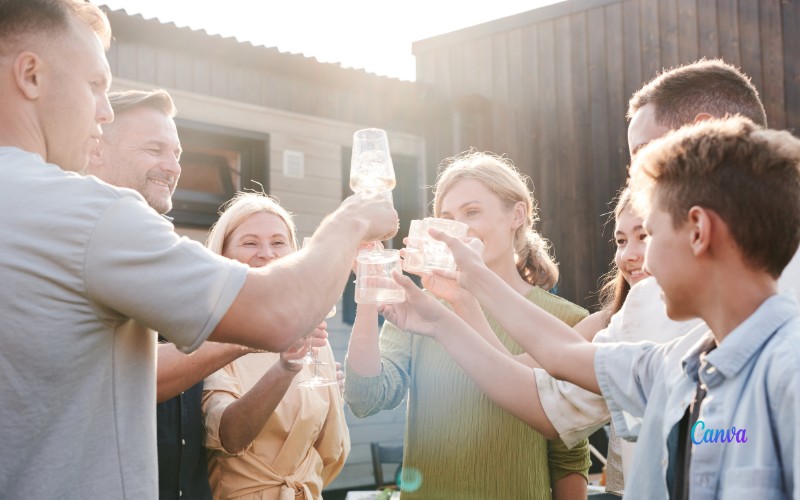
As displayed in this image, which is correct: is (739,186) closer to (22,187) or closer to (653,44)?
(22,187)

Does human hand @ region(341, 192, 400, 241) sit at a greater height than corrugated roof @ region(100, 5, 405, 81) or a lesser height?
lesser

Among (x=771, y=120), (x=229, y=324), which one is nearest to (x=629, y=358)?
(x=229, y=324)

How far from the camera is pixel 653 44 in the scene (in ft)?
26.4

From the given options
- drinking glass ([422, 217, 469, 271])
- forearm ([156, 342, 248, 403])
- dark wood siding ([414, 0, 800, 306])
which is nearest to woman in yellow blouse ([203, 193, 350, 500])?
forearm ([156, 342, 248, 403])

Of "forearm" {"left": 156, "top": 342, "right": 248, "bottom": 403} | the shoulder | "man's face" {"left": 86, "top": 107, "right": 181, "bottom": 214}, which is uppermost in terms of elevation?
"man's face" {"left": 86, "top": 107, "right": 181, "bottom": 214}

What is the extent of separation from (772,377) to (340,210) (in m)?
1.09

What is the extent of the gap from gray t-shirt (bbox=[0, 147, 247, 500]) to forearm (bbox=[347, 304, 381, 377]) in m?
1.31

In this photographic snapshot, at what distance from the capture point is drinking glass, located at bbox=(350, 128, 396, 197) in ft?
8.47

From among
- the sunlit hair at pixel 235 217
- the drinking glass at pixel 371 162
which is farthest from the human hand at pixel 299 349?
the sunlit hair at pixel 235 217

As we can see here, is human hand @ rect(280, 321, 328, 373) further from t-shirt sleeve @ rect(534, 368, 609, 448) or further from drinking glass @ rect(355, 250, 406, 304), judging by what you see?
t-shirt sleeve @ rect(534, 368, 609, 448)

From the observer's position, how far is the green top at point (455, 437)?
2713mm

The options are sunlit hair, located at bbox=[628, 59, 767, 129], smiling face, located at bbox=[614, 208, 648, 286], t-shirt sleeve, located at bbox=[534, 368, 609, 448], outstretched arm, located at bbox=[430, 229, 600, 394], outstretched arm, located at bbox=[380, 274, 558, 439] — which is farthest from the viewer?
smiling face, located at bbox=[614, 208, 648, 286]

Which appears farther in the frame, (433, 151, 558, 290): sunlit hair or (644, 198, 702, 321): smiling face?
(433, 151, 558, 290): sunlit hair

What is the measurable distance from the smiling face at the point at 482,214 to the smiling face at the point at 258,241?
72cm
